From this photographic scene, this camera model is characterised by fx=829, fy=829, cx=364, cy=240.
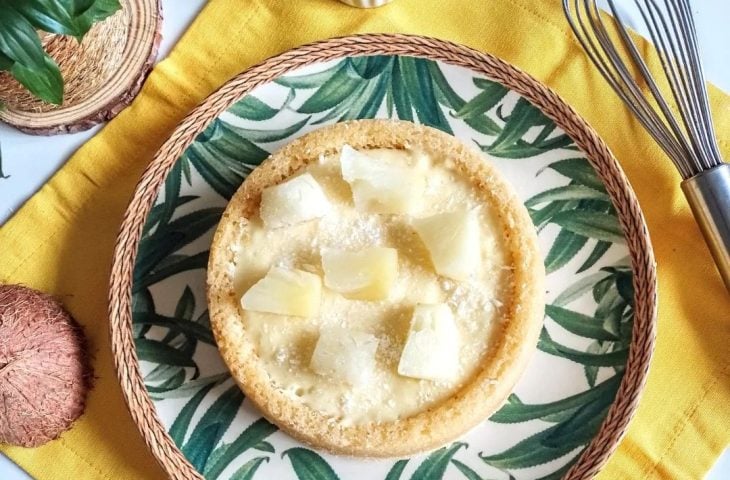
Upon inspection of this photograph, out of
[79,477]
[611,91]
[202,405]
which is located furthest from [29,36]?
[611,91]

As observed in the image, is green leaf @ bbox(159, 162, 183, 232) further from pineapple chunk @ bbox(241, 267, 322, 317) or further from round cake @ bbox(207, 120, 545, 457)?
pineapple chunk @ bbox(241, 267, 322, 317)

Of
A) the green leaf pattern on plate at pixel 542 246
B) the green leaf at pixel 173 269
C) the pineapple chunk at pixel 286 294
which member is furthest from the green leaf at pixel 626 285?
the green leaf at pixel 173 269

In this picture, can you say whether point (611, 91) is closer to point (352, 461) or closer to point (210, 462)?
point (352, 461)

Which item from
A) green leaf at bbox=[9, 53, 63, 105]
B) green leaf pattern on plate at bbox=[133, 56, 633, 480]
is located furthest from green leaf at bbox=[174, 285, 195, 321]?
green leaf at bbox=[9, 53, 63, 105]

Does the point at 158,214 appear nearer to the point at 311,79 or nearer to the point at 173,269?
the point at 173,269

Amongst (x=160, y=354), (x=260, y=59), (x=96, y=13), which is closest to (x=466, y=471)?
(x=160, y=354)
